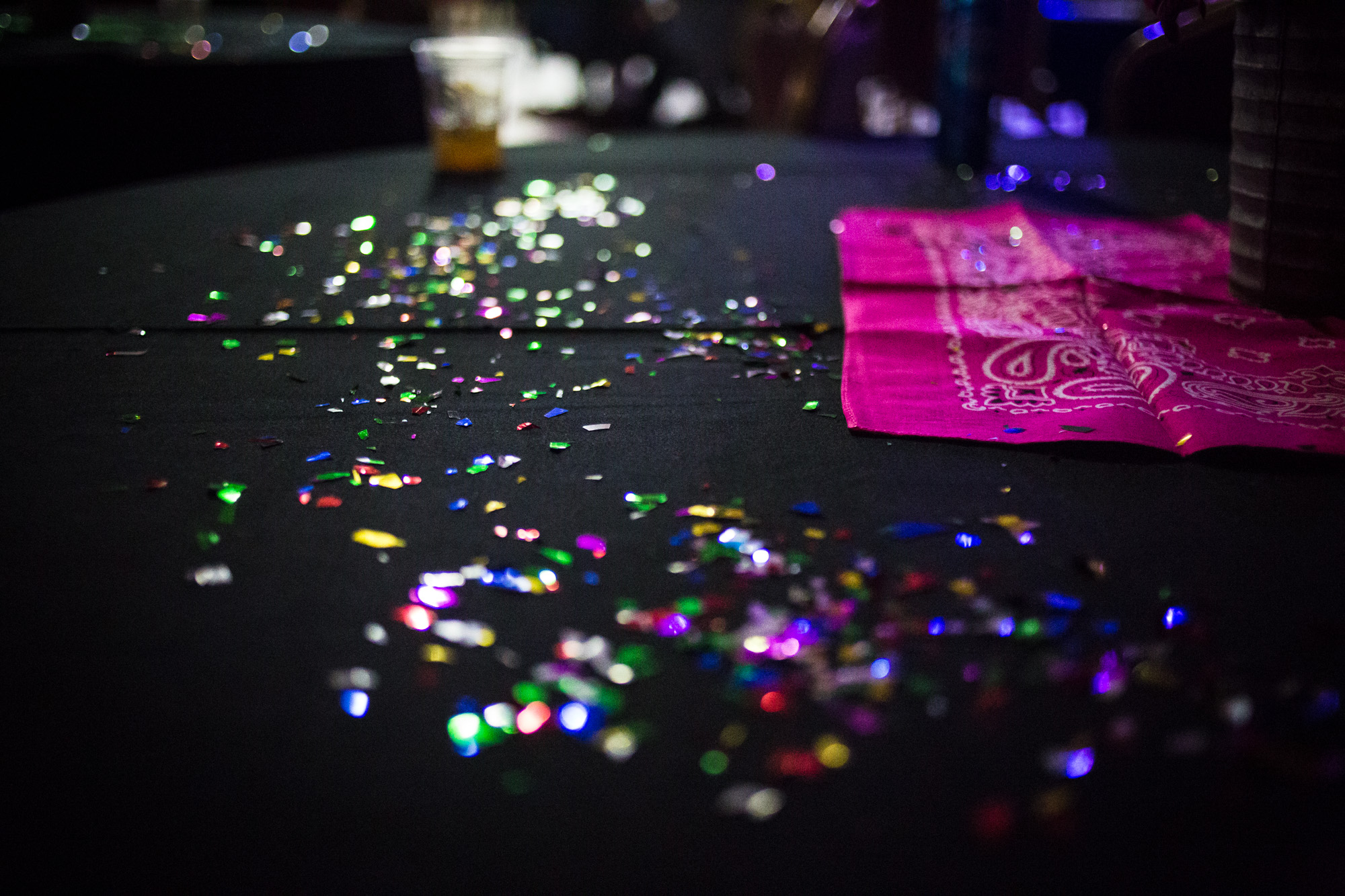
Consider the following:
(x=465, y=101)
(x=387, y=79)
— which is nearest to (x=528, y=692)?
(x=465, y=101)

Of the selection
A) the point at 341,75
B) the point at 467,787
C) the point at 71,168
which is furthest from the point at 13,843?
the point at 341,75

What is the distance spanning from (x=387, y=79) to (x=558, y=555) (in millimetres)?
2049

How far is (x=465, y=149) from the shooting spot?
5.87ft

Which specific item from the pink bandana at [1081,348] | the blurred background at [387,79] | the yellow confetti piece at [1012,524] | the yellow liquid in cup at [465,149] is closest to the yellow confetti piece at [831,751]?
the yellow confetti piece at [1012,524]

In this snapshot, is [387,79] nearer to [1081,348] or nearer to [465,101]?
[465,101]

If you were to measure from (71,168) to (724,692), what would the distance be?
6.31ft

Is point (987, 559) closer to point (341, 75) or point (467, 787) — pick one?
point (467, 787)

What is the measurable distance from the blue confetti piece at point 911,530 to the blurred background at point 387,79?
0.68 metres

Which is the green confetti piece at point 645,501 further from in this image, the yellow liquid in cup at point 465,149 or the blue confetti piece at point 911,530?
the yellow liquid in cup at point 465,149

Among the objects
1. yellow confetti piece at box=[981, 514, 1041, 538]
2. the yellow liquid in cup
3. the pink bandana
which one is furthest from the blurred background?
yellow confetti piece at box=[981, 514, 1041, 538]

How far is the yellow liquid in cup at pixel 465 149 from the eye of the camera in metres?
1.78

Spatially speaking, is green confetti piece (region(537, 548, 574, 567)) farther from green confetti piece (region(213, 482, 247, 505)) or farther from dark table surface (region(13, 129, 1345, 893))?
green confetti piece (region(213, 482, 247, 505))

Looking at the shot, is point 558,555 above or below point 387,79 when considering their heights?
below

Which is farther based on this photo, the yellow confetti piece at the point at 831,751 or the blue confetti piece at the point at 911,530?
the blue confetti piece at the point at 911,530
